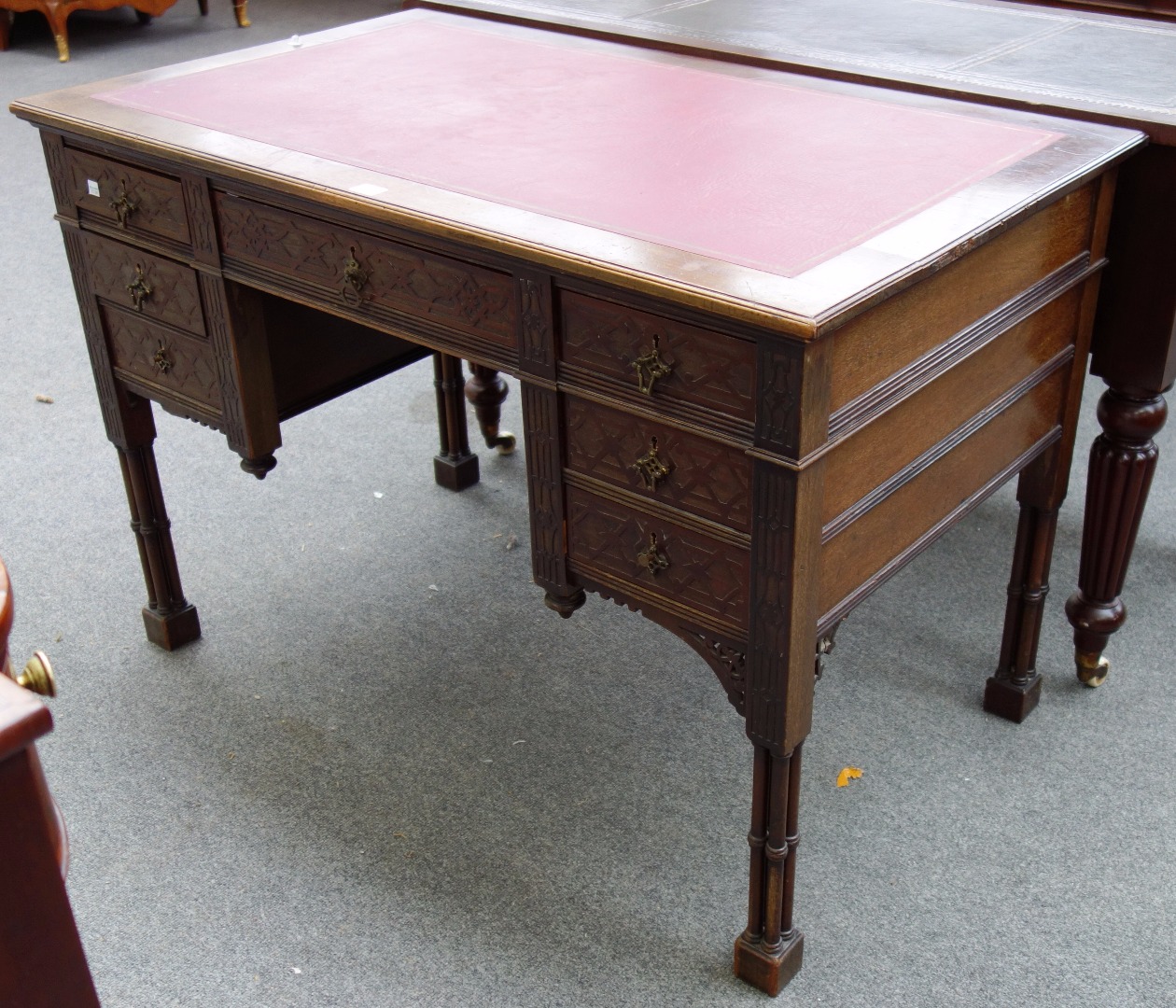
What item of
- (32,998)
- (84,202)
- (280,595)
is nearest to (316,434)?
(280,595)

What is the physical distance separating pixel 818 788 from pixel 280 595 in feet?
3.59

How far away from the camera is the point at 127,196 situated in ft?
6.47

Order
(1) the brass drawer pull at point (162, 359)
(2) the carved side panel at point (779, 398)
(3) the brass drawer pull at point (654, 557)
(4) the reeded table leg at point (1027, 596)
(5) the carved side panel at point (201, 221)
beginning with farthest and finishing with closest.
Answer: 1. (1) the brass drawer pull at point (162, 359)
2. (4) the reeded table leg at point (1027, 596)
3. (5) the carved side panel at point (201, 221)
4. (3) the brass drawer pull at point (654, 557)
5. (2) the carved side panel at point (779, 398)

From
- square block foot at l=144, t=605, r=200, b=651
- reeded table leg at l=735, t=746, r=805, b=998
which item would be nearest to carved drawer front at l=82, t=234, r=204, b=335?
square block foot at l=144, t=605, r=200, b=651

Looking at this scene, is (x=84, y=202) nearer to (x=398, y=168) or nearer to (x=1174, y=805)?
(x=398, y=168)

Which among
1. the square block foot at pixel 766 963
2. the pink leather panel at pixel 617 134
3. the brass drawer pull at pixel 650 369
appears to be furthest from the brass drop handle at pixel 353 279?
the square block foot at pixel 766 963

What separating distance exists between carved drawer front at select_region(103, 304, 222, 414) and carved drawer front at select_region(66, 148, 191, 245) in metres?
0.16

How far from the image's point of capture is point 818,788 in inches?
80.3

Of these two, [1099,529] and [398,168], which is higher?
[398,168]

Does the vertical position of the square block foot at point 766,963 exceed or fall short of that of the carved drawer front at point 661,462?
it falls short

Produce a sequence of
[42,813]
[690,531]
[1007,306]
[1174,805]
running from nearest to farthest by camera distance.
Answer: [42,813], [690,531], [1007,306], [1174,805]

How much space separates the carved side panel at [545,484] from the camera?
5.16 ft

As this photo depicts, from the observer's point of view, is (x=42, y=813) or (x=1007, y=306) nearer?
(x=42, y=813)

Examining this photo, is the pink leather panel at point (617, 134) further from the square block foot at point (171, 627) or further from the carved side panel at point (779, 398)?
the square block foot at point (171, 627)
